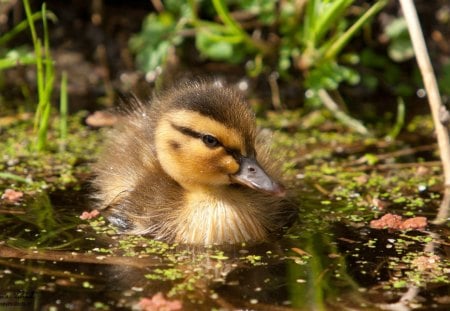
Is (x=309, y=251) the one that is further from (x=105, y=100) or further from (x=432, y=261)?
(x=105, y=100)

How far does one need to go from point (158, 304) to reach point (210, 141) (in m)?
0.96

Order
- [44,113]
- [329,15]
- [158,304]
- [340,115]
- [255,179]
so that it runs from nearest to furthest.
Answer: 1. [158,304]
2. [255,179]
3. [44,113]
4. [329,15]
5. [340,115]

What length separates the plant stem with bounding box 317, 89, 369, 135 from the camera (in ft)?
18.8

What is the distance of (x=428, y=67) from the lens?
460 centimetres

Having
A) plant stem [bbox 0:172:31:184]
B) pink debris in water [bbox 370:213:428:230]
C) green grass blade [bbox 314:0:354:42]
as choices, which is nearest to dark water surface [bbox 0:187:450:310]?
pink debris in water [bbox 370:213:428:230]

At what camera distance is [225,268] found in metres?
3.63

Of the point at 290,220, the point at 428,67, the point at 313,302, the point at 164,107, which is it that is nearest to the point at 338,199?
the point at 290,220

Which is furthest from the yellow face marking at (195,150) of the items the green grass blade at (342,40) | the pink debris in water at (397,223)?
the green grass blade at (342,40)

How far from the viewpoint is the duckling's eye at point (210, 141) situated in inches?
154

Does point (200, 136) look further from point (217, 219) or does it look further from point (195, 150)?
point (217, 219)

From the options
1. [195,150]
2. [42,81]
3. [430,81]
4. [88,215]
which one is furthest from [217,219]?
[42,81]

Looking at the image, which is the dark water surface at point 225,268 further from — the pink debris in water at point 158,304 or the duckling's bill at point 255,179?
the duckling's bill at point 255,179

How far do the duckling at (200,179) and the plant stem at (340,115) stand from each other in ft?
5.14

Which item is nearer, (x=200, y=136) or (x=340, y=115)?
(x=200, y=136)
